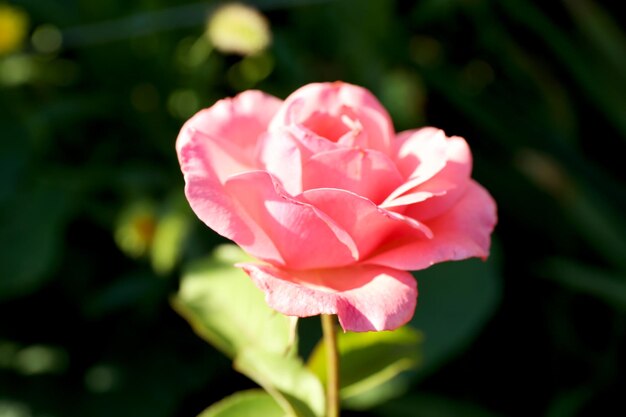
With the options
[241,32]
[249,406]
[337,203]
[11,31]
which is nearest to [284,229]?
[337,203]

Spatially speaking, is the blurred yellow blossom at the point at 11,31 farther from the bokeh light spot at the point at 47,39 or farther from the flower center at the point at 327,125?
the flower center at the point at 327,125

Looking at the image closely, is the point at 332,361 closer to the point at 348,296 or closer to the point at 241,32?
the point at 348,296

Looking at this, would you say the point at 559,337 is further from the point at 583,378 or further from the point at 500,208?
the point at 500,208

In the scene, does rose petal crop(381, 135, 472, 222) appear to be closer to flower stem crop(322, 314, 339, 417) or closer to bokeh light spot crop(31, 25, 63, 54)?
flower stem crop(322, 314, 339, 417)

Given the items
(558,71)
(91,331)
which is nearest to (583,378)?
(558,71)

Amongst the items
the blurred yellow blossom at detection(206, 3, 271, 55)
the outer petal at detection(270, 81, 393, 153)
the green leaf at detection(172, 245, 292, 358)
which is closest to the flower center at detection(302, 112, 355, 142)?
the outer petal at detection(270, 81, 393, 153)
